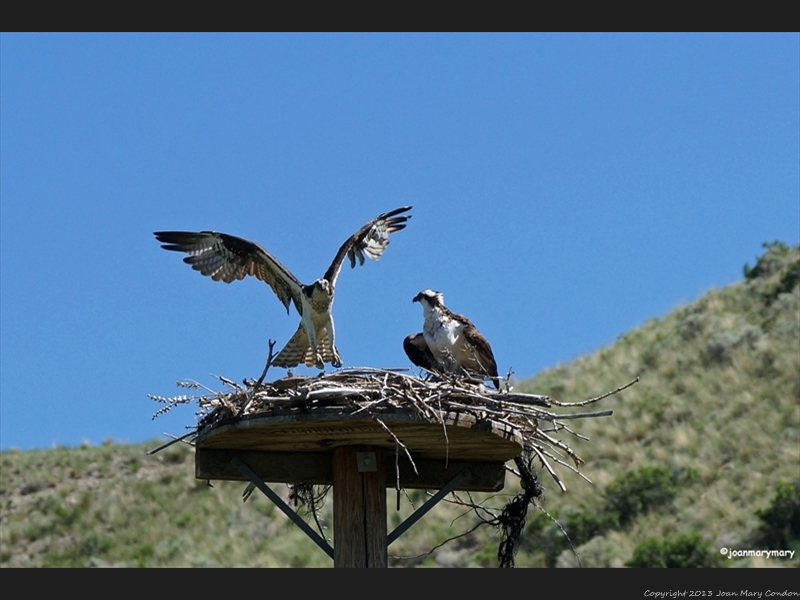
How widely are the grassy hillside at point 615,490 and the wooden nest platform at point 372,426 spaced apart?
13616 millimetres

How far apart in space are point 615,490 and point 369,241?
1670 centimetres

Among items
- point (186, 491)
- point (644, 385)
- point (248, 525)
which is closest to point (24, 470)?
point (186, 491)

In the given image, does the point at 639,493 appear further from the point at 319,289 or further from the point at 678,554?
the point at 319,289

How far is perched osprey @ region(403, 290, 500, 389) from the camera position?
11398 millimetres

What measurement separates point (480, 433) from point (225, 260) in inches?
159

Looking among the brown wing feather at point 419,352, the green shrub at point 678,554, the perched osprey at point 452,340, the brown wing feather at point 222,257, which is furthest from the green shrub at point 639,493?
the brown wing feather at point 222,257

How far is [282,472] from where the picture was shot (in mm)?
8703

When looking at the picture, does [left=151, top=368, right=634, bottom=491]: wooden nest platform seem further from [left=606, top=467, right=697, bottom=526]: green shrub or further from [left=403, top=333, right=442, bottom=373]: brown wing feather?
[left=606, top=467, right=697, bottom=526]: green shrub

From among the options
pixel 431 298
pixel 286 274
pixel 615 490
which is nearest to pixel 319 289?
pixel 286 274

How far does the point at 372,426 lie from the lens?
306 inches

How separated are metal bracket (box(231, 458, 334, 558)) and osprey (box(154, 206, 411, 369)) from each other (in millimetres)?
2589

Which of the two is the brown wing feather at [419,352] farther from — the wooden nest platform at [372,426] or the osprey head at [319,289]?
the wooden nest platform at [372,426]

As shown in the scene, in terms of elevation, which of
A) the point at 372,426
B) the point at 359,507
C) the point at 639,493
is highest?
the point at 639,493

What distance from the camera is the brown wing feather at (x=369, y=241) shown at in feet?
36.9
